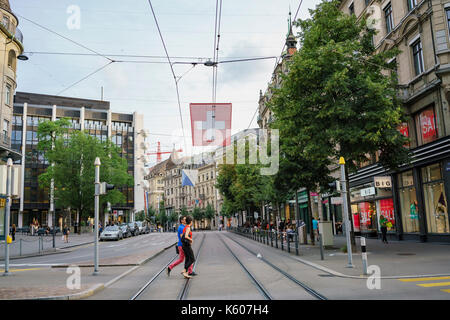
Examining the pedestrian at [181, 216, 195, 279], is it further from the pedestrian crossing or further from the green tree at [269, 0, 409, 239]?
the green tree at [269, 0, 409, 239]

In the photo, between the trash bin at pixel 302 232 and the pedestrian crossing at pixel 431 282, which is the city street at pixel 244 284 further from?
the trash bin at pixel 302 232

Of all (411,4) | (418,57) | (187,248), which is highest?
(411,4)

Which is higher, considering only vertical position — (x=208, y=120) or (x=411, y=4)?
(x=411, y=4)

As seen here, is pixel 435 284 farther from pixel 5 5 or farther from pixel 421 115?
pixel 5 5

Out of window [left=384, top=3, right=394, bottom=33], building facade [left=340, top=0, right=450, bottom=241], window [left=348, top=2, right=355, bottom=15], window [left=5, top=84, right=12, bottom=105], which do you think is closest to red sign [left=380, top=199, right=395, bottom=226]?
building facade [left=340, top=0, right=450, bottom=241]

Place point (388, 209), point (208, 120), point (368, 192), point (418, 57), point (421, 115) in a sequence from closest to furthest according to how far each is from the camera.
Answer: point (208, 120) < point (418, 57) < point (421, 115) < point (388, 209) < point (368, 192)

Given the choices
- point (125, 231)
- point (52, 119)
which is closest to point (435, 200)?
point (125, 231)

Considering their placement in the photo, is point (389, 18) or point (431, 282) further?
point (389, 18)

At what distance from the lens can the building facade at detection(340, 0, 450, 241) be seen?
62.5 feet

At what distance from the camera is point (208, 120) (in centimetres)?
1783

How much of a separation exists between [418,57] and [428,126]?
12.7ft

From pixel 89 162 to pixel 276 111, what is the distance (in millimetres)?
38686

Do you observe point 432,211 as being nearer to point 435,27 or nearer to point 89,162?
point 435,27

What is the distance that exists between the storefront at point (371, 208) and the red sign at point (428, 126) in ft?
11.9
